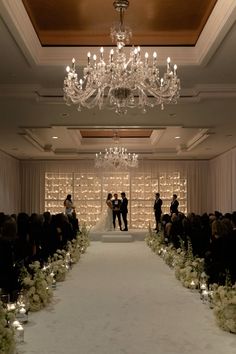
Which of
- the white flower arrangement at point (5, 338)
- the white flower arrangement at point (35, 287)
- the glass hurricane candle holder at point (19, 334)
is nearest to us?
the white flower arrangement at point (5, 338)

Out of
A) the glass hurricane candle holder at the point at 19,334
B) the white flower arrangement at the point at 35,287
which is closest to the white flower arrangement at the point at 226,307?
the glass hurricane candle holder at the point at 19,334

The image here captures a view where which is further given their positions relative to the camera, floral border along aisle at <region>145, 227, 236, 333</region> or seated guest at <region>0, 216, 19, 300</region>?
seated guest at <region>0, 216, 19, 300</region>

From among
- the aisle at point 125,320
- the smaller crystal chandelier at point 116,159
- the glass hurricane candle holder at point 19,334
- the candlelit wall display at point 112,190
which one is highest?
the smaller crystal chandelier at point 116,159

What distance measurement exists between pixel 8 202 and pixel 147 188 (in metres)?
6.80

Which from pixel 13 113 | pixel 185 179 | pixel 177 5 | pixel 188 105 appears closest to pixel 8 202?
pixel 185 179

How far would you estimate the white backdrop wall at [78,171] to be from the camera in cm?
2509

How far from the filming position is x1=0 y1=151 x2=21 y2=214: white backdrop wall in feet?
71.0

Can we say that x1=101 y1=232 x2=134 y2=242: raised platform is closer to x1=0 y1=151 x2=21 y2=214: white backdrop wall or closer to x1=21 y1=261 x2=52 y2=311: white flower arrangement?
x1=0 y1=151 x2=21 y2=214: white backdrop wall

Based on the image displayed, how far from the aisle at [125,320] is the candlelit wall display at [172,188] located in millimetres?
15228

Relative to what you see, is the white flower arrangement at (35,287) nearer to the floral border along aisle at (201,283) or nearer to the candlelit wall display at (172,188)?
the floral border along aisle at (201,283)

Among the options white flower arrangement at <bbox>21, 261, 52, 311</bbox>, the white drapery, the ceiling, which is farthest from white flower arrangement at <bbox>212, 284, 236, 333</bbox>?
the white drapery

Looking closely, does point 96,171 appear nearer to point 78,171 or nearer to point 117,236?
point 78,171

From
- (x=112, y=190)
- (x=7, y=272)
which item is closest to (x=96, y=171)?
(x=112, y=190)

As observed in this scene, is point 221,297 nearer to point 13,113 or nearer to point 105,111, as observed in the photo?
point 105,111
